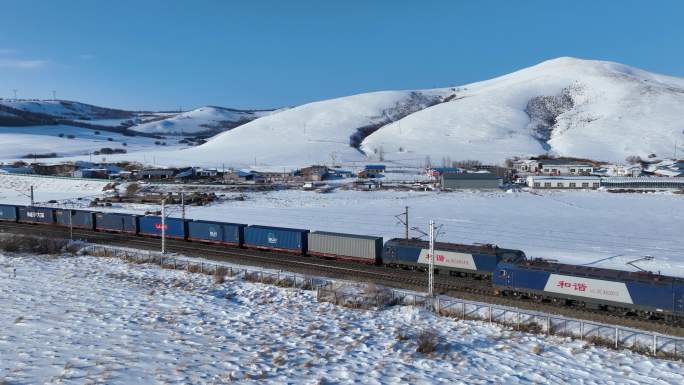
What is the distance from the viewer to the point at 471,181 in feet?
320

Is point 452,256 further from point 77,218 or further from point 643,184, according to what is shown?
point 643,184

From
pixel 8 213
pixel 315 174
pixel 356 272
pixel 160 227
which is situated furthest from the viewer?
pixel 315 174

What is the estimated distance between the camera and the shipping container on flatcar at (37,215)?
56.3 m

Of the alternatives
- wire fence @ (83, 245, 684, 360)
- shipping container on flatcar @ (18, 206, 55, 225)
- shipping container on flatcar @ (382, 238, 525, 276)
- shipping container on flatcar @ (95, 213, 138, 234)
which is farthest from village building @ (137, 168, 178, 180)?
shipping container on flatcar @ (382, 238, 525, 276)

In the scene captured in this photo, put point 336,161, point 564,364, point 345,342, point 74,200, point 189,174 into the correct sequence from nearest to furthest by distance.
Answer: point 564,364
point 345,342
point 74,200
point 189,174
point 336,161

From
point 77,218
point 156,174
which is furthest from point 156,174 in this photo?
point 77,218

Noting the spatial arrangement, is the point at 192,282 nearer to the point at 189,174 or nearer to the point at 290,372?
the point at 290,372

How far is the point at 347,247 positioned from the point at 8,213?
48.5 meters

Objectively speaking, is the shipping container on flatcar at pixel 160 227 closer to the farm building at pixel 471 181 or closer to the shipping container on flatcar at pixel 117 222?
the shipping container on flatcar at pixel 117 222

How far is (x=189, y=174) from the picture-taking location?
120m

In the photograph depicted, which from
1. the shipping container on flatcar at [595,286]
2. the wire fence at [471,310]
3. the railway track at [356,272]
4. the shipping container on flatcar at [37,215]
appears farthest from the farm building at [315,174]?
the shipping container on flatcar at [595,286]

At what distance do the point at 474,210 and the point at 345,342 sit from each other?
52546 millimetres

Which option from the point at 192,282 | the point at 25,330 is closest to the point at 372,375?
the point at 25,330

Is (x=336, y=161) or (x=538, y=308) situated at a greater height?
(x=336, y=161)
